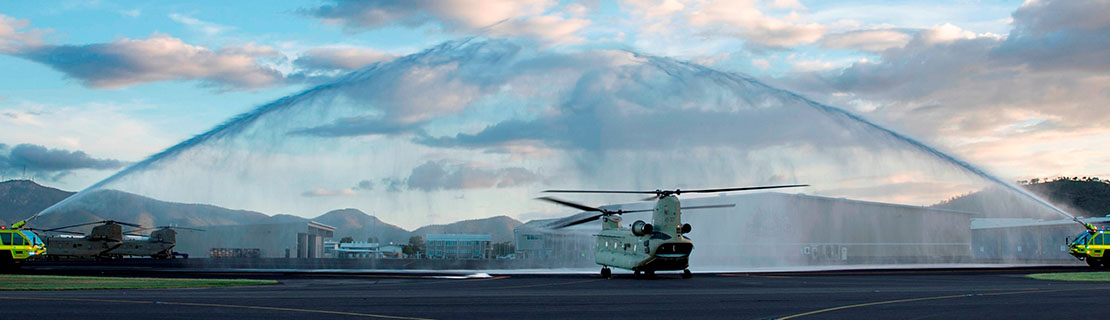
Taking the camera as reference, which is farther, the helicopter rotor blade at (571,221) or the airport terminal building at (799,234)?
the airport terminal building at (799,234)

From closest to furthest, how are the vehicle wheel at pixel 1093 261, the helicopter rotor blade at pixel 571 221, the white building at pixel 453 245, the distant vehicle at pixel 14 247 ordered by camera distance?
the distant vehicle at pixel 14 247 → the helicopter rotor blade at pixel 571 221 → the vehicle wheel at pixel 1093 261 → the white building at pixel 453 245

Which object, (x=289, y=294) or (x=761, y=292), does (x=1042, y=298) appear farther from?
(x=289, y=294)

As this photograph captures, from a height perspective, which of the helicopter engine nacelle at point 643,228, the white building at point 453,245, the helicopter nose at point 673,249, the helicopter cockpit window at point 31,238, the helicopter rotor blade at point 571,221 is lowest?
the white building at point 453,245

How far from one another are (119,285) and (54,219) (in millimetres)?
115717

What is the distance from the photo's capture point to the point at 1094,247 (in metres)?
56.2

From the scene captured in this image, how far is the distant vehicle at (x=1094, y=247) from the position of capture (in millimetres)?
55938

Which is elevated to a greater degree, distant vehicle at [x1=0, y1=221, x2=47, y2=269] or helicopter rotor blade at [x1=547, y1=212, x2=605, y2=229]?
helicopter rotor blade at [x1=547, y1=212, x2=605, y2=229]

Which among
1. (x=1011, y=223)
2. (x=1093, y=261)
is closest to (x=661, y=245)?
(x=1093, y=261)

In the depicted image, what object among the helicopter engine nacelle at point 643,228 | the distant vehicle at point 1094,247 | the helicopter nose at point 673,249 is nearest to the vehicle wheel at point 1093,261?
the distant vehicle at point 1094,247

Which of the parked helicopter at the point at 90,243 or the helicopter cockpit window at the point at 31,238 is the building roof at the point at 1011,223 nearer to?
the parked helicopter at the point at 90,243

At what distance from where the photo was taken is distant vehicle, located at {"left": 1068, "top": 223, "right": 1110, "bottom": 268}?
5594cm

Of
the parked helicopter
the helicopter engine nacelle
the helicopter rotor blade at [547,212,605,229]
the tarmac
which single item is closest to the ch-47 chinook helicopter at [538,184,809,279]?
the helicopter engine nacelle

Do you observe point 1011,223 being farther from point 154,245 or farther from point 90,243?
point 90,243

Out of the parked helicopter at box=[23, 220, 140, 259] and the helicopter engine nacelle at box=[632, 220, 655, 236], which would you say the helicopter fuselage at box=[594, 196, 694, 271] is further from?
the parked helicopter at box=[23, 220, 140, 259]
